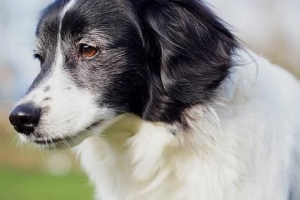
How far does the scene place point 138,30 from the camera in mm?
4312

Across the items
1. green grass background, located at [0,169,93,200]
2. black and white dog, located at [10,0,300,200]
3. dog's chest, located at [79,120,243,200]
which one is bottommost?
green grass background, located at [0,169,93,200]

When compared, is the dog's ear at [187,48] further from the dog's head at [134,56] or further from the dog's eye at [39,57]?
the dog's eye at [39,57]

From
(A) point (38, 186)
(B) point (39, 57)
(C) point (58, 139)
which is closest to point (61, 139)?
(C) point (58, 139)

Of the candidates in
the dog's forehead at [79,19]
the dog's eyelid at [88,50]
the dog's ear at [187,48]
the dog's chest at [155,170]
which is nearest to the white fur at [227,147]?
the dog's chest at [155,170]

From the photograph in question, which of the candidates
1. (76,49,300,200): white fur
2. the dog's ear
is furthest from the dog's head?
(76,49,300,200): white fur

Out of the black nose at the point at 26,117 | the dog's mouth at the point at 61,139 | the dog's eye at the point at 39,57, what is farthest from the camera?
the dog's eye at the point at 39,57

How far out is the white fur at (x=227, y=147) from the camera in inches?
167

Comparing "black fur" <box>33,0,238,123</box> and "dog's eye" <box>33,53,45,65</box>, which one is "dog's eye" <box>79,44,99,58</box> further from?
"dog's eye" <box>33,53,45,65</box>

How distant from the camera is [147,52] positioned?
4.34 m

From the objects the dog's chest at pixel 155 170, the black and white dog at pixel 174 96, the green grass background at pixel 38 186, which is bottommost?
the green grass background at pixel 38 186

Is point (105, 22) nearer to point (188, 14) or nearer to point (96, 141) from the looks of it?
point (188, 14)

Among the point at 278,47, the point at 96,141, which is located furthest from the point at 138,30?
the point at 278,47

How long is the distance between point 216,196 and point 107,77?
0.96 meters

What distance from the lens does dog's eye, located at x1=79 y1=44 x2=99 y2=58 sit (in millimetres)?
4258
